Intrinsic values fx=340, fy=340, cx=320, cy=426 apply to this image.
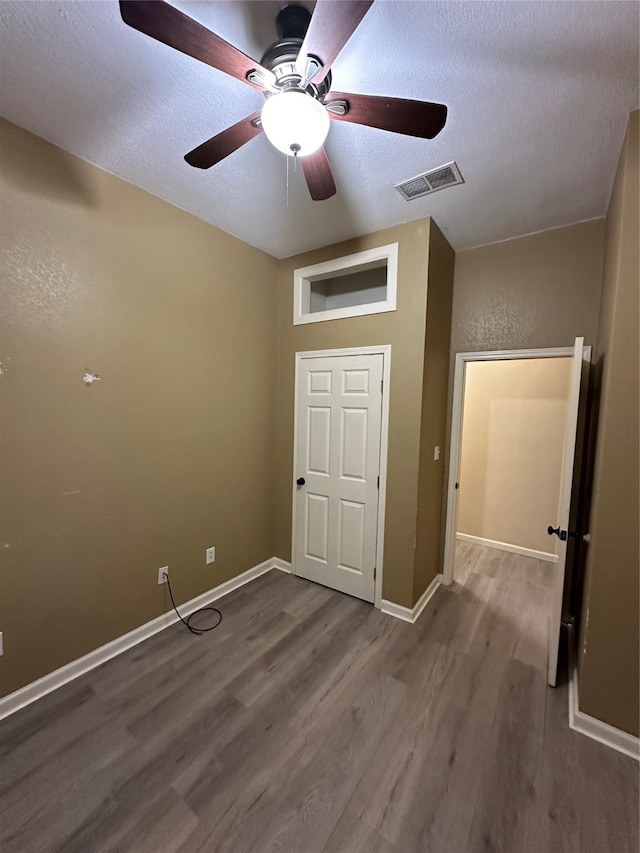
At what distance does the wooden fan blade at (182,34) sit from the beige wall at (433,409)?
1.66 metres

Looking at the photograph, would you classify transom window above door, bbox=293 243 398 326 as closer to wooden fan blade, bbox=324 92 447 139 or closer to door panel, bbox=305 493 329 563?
wooden fan blade, bbox=324 92 447 139

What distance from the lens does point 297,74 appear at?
117cm

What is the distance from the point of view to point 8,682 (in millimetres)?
1694

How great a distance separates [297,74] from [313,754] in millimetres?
2723

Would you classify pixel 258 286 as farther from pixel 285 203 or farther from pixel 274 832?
pixel 274 832

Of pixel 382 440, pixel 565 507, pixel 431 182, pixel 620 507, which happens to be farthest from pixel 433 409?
pixel 431 182

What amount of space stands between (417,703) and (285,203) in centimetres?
304

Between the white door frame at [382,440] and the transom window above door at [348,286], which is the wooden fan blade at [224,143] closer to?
the transom window above door at [348,286]

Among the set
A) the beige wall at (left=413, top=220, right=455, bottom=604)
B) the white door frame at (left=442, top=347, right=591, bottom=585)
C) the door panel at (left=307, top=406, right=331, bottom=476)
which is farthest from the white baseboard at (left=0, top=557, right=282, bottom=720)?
the white door frame at (left=442, top=347, right=591, bottom=585)

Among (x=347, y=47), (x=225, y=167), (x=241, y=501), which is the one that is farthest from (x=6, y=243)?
(x=241, y=501)

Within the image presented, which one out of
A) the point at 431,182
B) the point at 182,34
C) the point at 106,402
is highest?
the point at 431,182

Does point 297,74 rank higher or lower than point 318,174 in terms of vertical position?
higher

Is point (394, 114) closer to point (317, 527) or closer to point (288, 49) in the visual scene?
point (288, 49)

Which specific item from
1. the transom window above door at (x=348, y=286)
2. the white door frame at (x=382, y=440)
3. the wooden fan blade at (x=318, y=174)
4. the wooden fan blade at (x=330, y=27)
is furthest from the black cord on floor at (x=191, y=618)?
the wooden fan blade at (x=330, y=27)
